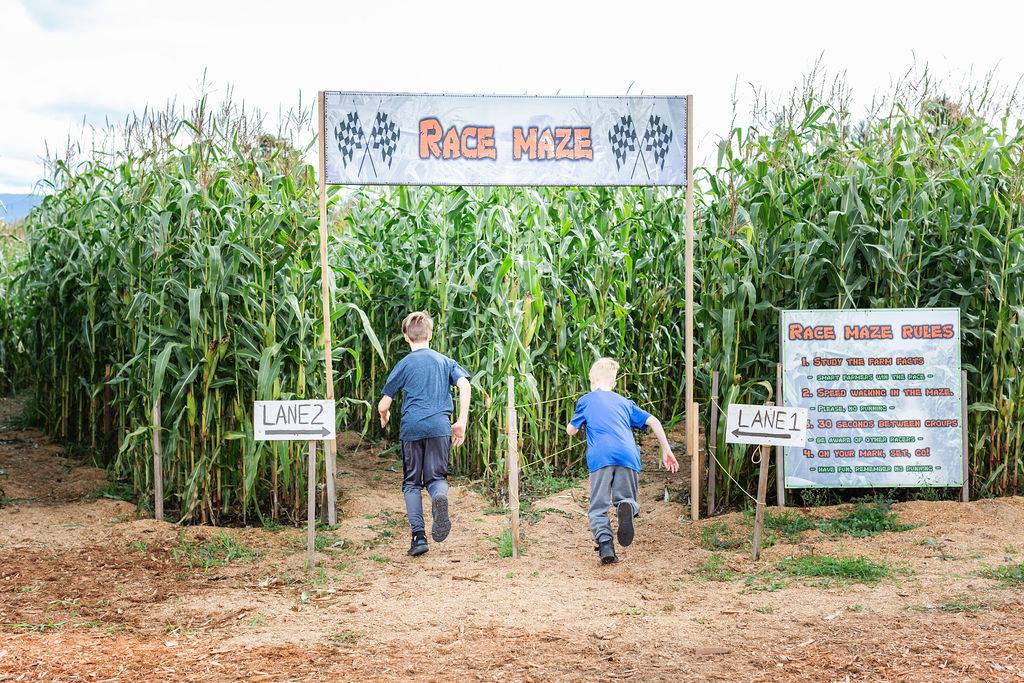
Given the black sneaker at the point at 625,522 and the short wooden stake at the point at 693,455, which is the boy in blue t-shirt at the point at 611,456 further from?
the short wooden stake at the point at 693,455

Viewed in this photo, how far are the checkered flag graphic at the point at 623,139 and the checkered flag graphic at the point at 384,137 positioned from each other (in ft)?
5.42

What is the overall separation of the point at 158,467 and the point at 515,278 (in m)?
3.15

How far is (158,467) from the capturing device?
22.1ft

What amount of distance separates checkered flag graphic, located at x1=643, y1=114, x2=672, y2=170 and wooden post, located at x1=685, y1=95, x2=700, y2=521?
159 millimetres

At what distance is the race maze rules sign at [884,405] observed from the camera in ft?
21.9

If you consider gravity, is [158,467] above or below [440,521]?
above

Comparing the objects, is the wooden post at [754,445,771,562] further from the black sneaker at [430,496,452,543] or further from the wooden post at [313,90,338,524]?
the wooden post at [313,90,338,524]

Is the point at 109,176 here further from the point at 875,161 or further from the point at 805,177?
the point at 875,161

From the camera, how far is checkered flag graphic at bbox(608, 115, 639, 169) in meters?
6.81

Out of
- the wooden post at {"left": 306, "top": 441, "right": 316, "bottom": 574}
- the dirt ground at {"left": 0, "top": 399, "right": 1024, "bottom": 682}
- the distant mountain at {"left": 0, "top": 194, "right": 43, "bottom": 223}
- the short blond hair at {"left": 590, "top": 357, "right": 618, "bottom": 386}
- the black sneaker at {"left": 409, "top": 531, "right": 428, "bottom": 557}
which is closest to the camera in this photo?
the dirt ground at {"left": 0, "top": 399, "right": 1024, "bottom": 682}

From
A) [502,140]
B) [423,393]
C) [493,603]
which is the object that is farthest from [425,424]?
[502,140]

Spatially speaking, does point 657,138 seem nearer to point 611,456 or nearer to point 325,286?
point 611,456

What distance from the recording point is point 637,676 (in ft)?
13.5

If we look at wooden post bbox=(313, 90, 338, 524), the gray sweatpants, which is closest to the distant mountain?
wooden post bbox=(313, 90, 338, 524)
